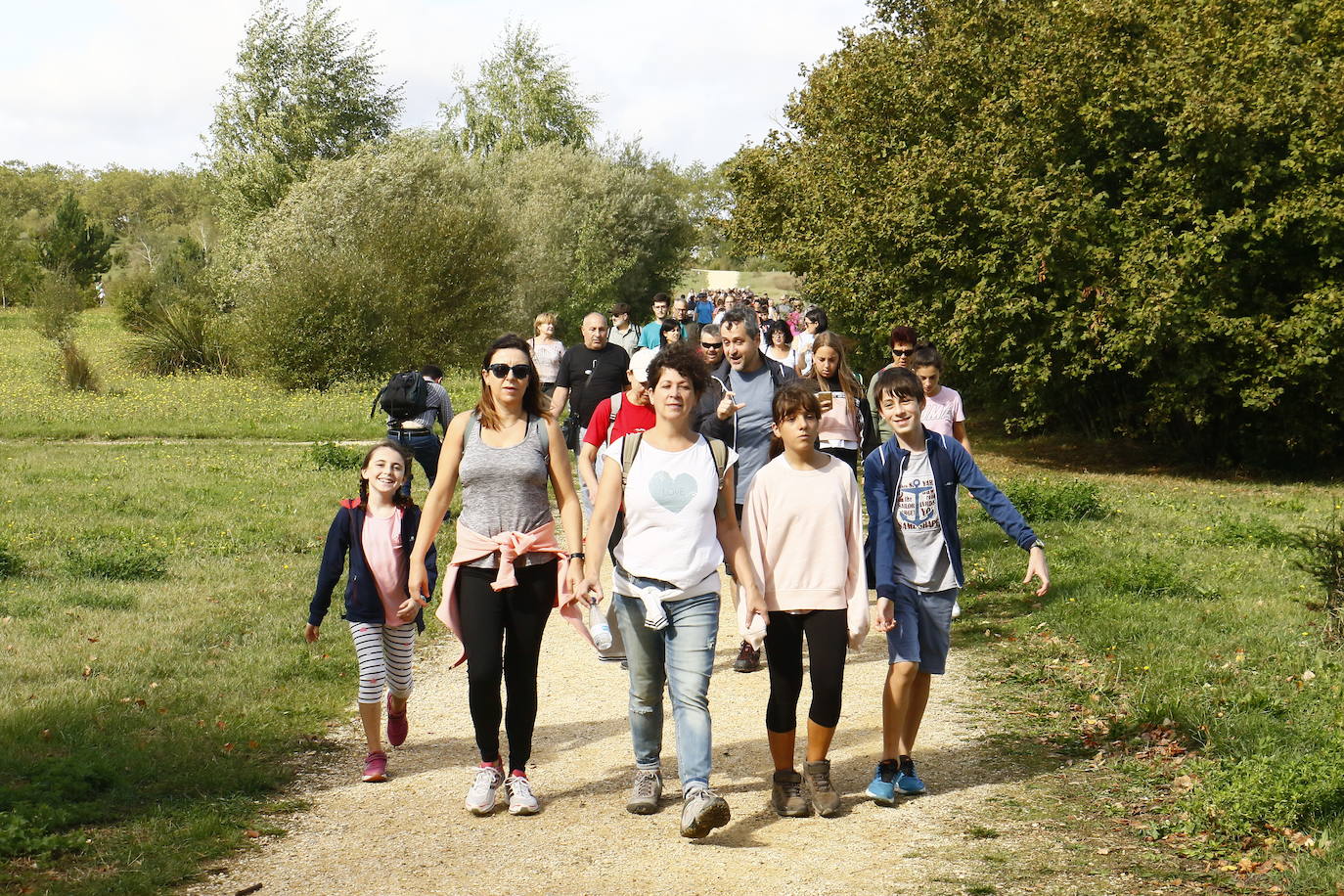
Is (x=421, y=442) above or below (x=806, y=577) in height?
above

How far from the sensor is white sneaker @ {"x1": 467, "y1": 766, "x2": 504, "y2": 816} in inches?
219

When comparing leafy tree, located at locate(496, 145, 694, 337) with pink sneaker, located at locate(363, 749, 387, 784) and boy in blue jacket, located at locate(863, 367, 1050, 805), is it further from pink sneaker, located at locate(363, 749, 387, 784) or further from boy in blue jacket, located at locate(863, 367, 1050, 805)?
boy in blue jacket, located at locate(863, 367, 1050, 805)

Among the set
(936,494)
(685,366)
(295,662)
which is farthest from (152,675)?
(936,494)

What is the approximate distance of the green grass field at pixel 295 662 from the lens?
17.1ft

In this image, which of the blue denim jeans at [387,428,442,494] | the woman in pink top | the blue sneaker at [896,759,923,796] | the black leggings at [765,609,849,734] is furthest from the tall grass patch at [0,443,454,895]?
the woman in pink top

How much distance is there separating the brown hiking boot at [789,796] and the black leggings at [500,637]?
1121 millimetres

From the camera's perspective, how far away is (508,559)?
17.6 feet

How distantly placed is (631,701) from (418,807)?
1.08m

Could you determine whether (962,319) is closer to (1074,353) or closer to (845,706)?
(1074,353)

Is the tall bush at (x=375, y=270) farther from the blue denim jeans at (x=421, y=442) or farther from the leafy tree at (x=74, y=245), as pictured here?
the leafy tree at (x=74, y=245)

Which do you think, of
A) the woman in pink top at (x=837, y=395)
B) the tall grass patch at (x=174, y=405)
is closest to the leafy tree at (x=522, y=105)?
the tall grass patch at (x=174, y=405)

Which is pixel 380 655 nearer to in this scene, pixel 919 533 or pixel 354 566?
pixel 354 566

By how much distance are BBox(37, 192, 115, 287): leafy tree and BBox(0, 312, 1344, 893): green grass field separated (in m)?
56.1

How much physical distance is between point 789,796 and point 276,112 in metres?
45.2
